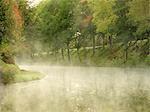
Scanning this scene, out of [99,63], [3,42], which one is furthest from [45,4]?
[3,42]

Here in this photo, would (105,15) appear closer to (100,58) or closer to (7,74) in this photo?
(100,58)

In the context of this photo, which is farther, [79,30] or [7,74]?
[79,30]

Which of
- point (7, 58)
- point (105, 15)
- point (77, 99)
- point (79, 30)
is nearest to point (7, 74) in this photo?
point (7, 58)

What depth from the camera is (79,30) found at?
97000 millimetres

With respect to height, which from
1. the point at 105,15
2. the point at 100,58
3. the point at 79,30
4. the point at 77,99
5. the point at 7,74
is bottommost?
the point at 100,58

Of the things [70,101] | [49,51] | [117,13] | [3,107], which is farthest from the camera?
[49,51]

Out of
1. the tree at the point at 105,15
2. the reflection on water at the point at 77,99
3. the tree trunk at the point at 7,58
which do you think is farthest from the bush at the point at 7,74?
the tree at the point at 105,15

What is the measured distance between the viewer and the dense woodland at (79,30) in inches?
2237

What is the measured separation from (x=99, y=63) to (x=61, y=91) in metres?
43.6

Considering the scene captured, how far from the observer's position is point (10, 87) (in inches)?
1704

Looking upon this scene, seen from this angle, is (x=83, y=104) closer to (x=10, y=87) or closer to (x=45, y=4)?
(x=10, y=87)

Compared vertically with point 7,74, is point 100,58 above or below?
below

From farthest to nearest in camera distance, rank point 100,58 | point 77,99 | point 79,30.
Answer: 1. point 79,30
2. point 100,58
3. point 77,99

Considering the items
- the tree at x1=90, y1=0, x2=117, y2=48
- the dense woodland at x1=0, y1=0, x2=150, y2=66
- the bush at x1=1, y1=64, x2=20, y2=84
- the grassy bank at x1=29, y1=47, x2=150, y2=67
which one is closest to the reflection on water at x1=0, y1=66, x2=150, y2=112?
the bush at x1=1, y1=64, x2=20, y2=84
